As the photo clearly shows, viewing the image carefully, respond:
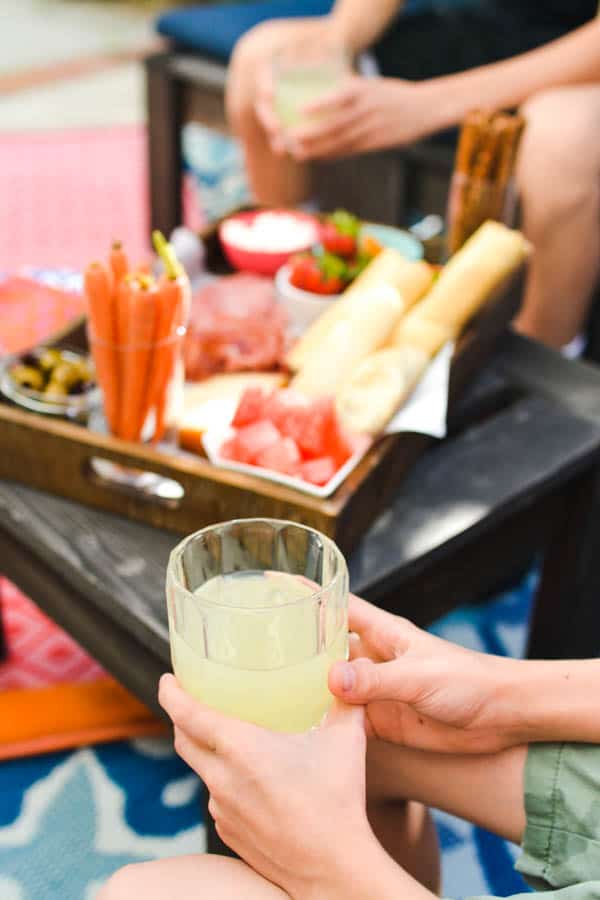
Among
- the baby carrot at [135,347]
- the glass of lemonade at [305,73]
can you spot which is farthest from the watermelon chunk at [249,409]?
the glass of lemonade at [305,73]

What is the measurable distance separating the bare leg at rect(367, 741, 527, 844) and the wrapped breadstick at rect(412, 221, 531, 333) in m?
0.66

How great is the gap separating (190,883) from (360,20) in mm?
2110

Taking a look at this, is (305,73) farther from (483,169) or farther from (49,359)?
(49,359)

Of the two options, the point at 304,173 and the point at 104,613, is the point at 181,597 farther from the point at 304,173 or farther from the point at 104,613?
the point at 304,173

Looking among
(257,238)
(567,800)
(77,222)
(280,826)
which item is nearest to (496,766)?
(567,800)

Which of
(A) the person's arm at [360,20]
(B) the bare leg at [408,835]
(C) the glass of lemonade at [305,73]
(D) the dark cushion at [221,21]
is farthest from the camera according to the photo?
(D) the dark cushion at [221,21]

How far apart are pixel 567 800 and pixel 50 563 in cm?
60

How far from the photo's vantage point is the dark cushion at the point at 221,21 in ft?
9.30

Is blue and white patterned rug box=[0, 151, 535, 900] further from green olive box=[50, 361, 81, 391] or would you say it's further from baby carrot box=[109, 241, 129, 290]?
baby carrot box=[109, 241, 129, 290]

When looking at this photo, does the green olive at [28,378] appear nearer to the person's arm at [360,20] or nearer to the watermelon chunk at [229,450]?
the watermelon chunk at [229,450]

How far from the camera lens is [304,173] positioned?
2725 millimetres

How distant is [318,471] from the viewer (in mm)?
1083

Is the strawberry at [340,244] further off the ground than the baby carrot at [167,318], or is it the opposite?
the baby carrot at [167,318]

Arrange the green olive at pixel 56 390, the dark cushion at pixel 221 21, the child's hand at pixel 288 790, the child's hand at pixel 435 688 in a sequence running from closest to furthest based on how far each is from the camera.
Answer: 1. the child's hand at pixel 288 790
2. the child's hand at pixel 435 688
3. the green olive at pixel 56 390
4. the dark cushion at pixel 221 21
